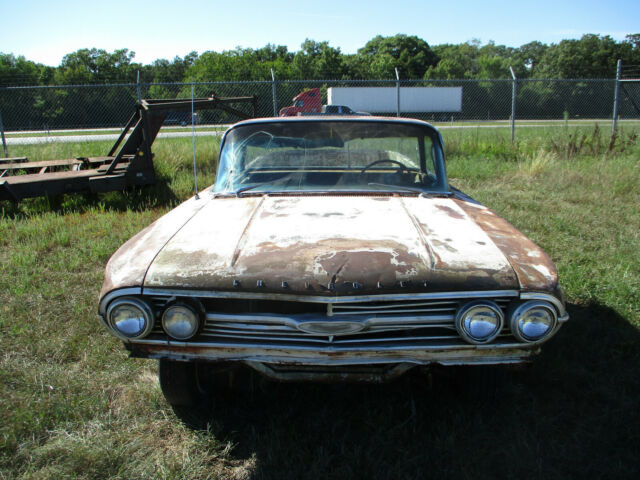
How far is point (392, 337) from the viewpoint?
6.41ft

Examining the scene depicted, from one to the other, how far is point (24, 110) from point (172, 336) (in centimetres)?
1737

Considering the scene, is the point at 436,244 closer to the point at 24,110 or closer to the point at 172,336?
the point at 172,336

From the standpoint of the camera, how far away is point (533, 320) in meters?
1.85

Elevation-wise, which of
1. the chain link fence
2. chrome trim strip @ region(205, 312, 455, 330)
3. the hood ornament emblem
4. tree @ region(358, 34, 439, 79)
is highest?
tree @ region(358, 34, 439, 79)

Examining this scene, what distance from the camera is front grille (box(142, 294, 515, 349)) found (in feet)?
6.12

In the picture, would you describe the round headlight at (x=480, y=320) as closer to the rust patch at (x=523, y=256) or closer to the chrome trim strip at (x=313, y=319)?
the chrome trim strip at (x=313, y=319)

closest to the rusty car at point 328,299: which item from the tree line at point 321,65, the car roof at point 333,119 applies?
the car roof at point 333,119

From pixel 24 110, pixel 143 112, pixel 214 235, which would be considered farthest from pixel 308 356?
pixel 24 110

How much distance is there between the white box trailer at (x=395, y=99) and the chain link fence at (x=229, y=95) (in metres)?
0.75

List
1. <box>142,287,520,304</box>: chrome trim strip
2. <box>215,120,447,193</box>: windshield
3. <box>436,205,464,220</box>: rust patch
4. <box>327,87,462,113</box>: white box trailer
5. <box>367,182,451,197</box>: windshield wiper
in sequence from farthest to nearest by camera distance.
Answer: <box>327,87,462,113</box>: white box trailer < <box>215,120,447,193</box>: windshield < <box>367,182,451,197</box>: windshield wiper < <box>436,205,464,220</box>: rust patch < <box>142,287,520,304</box>: chrome trim strip

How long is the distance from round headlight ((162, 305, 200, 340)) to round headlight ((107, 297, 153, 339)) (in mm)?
73

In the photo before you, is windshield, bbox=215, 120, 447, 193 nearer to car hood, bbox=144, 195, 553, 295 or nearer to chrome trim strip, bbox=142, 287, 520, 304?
car hood, bbox=144, 195, 553, 295

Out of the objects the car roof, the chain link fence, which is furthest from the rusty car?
the chain link fence

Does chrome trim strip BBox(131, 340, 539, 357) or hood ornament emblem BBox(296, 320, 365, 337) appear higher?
hood ornament emblem BBox(296, 320, 365, 337)
